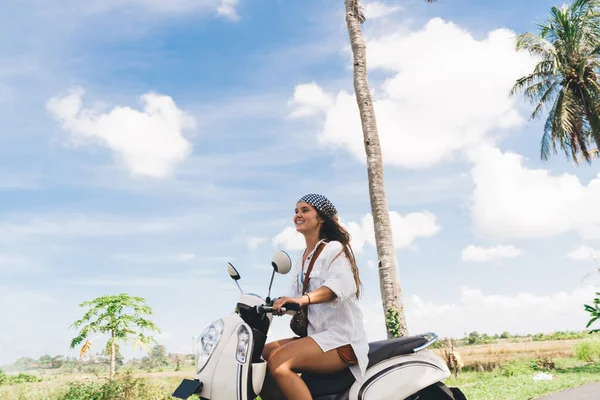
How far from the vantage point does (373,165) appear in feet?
33.6

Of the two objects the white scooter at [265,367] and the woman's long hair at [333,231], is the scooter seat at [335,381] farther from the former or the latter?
the woman's long hair at [333,231]

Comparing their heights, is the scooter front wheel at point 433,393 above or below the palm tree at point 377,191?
below

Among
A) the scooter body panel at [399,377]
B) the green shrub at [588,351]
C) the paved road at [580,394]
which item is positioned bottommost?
the green shrub at [588,351]

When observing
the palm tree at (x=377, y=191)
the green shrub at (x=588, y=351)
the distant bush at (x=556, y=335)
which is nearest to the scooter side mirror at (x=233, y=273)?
the palm tree at (x=377, y=191)

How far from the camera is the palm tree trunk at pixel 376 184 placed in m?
9.36

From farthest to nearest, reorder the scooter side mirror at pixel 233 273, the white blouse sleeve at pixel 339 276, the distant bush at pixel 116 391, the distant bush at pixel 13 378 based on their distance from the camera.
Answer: the distant bush at pixel 13 378
the distant bush at pixel 116 391
the scooter side mirror at pixel 233 273
the white blouse sleeve at pixel 339 276

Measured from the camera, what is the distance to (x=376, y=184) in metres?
10.1

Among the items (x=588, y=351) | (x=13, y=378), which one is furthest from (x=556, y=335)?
(x=13, y=378)

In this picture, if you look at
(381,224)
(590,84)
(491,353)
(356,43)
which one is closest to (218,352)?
(381,224)

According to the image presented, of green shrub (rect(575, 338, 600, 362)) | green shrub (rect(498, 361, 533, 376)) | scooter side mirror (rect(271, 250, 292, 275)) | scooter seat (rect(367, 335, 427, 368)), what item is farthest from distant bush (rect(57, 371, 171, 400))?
green shrub (rect(575, 338, 600, 362))

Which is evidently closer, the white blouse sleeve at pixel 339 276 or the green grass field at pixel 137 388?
the white blouse sleeve at pixel 339 276

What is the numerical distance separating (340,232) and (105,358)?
478 inches

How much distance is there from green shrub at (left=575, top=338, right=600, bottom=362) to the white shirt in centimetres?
1539

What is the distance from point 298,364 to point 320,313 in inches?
14.8
